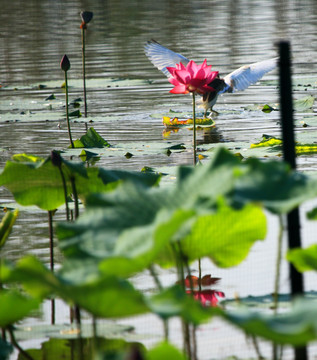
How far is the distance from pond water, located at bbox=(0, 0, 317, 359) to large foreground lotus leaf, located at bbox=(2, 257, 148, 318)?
2.49ft

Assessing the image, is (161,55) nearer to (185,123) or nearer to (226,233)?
(185,123)

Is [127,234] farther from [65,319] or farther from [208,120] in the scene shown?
[208,120]

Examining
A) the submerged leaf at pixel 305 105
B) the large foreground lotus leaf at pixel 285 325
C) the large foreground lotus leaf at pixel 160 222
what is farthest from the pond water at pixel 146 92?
the large foreground lotus leaf at pixel 285 325

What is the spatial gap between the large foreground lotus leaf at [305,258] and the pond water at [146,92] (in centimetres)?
50

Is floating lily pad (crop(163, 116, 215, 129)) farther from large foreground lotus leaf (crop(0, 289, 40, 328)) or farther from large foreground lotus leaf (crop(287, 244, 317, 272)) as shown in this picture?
large foreground lotus leaf (crop(0, 289, 40, 328))

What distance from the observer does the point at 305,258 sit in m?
1.74

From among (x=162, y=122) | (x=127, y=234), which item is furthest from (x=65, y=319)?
(x=162, y=122)

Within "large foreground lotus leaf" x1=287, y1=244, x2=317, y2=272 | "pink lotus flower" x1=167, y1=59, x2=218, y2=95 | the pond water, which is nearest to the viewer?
"large foreground lotus leaf" x1=287, y1=244, x2=317, y2=272

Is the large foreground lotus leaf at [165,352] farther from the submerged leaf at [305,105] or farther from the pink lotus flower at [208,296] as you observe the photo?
the submerged leaf at [305,105]

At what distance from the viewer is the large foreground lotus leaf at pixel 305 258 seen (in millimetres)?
1708

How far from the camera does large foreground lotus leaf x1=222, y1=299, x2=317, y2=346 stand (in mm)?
1323

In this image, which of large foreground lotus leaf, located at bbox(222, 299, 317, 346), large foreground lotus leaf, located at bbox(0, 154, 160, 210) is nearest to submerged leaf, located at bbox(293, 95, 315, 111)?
large foreground lotus leaf, located at bbox(0, 154, 160, 210)

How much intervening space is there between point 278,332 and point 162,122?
5.68 meters

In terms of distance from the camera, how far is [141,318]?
2617 millimetres
